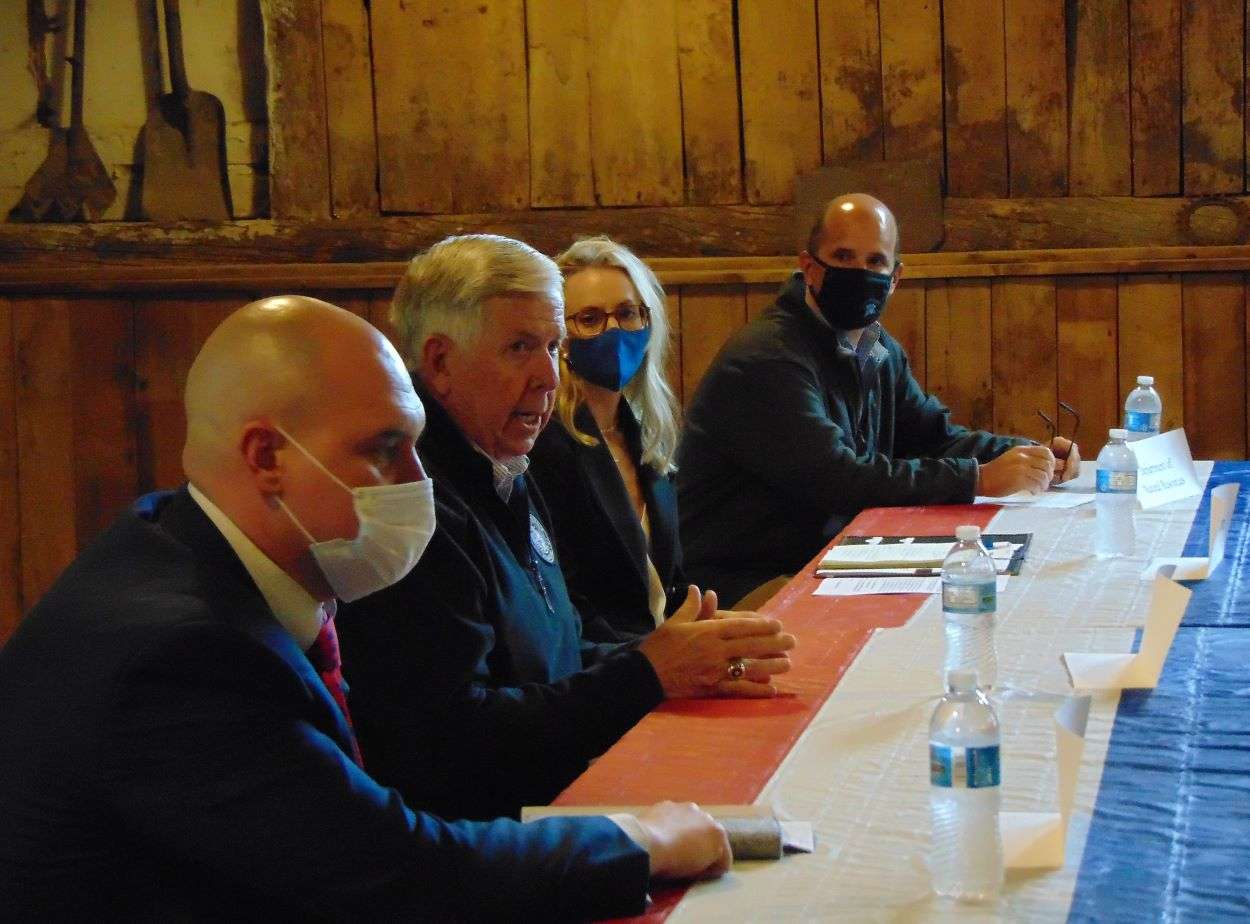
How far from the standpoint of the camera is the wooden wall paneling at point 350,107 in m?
4.40

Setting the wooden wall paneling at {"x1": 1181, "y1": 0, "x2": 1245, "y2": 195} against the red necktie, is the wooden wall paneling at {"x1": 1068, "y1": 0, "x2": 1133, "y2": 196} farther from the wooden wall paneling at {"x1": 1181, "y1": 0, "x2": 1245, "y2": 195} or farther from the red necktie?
the red necktie

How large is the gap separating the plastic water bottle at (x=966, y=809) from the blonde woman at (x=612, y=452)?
1246mm

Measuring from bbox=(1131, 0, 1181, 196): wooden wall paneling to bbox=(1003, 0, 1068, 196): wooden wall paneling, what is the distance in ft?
0.60

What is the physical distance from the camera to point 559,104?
4.41 m

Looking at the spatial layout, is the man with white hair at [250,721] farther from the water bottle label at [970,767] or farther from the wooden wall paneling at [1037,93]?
the wooden wall paneling at [1037,93]

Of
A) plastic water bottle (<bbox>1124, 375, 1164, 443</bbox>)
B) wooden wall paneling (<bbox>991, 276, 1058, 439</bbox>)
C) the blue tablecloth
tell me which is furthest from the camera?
wooden wall paneling (<bbox>991, 276, 1058, 439</bbox>)

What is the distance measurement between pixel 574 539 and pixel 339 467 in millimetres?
1232

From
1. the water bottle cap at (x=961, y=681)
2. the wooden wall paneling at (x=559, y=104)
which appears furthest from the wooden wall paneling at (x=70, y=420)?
the water bottle cap at (x=961, y=681)

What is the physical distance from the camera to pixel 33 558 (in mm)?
4520

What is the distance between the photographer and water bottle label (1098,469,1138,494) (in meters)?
2.55

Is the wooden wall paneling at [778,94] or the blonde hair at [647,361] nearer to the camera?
the blonde hair at [647,361]

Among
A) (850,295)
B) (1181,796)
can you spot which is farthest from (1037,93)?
(1181,796)

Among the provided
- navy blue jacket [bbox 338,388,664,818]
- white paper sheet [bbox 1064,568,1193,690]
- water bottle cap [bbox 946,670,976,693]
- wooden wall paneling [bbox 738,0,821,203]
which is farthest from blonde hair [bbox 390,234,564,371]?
wooden wall paneling [bbox 738,0,821,203]

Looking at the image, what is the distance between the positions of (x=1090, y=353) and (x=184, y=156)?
2.57 metres
